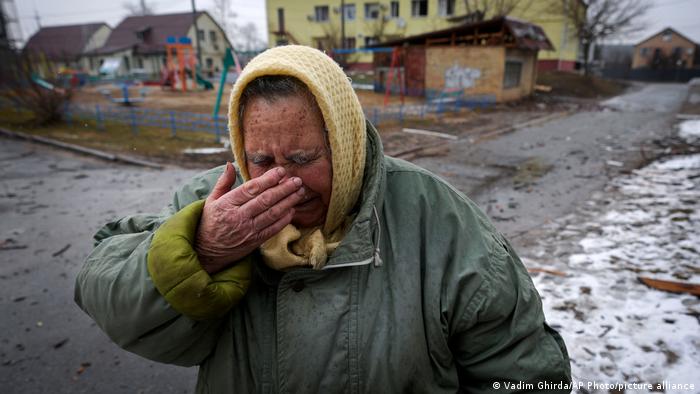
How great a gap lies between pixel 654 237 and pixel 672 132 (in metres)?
11.1

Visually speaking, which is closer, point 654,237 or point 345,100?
point 345,100

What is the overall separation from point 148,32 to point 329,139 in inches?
2262

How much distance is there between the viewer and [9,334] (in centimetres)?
356

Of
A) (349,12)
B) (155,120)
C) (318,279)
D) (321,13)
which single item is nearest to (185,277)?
(318,279)

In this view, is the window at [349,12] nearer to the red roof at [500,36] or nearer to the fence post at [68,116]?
the red roof at [500,36]

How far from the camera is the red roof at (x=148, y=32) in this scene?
48.4 m

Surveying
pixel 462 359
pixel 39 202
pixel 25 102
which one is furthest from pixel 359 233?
pixel 25 102

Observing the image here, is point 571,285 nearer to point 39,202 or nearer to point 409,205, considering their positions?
point 409,205

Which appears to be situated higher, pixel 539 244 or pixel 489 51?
pixel 489 51

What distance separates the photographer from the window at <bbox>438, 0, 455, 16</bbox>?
41.0m

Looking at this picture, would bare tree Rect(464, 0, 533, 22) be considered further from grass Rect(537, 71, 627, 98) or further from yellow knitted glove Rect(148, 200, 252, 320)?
yellow knitted glove Rect(148, 200, 252, 320)

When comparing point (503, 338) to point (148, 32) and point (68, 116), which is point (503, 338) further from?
point (148, 32)

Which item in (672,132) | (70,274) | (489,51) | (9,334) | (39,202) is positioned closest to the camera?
(9,334)

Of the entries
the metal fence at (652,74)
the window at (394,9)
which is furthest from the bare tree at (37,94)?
the metal fence at (652,74)
